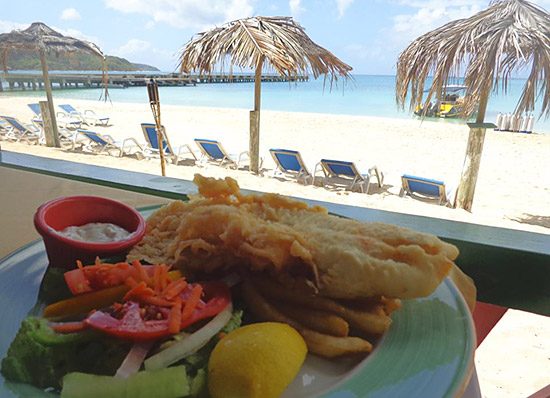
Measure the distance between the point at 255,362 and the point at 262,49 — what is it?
7446 millimetres

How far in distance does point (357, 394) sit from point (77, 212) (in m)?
0.77

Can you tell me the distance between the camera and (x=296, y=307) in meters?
0.72

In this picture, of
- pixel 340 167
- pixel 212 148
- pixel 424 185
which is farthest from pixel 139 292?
pixel 212 148

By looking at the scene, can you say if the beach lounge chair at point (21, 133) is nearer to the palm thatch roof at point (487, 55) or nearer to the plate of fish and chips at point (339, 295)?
the palm thatch roof at point (487, 55)

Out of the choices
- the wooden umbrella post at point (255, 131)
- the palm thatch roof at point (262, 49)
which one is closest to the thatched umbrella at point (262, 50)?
the palm thatch roof at point (262, 49)

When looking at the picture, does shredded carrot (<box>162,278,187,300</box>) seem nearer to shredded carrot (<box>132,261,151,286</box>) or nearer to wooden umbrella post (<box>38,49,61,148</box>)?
shredded carrot (<box>132,261,151,286</box>)

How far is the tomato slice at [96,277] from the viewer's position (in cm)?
67

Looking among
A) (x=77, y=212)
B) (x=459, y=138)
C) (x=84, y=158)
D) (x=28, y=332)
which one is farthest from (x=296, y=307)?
(x=459, y=138)

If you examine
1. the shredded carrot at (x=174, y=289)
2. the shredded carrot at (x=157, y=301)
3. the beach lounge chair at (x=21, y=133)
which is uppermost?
the shredded carrot at (x=174, y=289)

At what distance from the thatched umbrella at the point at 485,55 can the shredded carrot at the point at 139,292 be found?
20.7ft

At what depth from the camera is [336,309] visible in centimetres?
70

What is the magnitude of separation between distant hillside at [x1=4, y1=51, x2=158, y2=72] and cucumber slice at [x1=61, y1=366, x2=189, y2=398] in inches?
533

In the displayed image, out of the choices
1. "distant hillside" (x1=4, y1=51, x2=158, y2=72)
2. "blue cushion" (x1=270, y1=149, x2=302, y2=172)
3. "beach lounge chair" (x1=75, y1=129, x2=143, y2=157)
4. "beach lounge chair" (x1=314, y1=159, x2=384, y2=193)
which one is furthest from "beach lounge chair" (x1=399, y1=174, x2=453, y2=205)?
"distant hillside" (x1=4, y1=51, x2=158, y2=72)

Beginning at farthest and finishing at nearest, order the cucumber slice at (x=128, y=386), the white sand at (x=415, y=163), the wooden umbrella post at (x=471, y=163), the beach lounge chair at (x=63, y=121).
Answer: the beach lounge chair at (x=63, y=121)
the wooden umbrella post at (x=471, y=163)
the white sand at (x=415, y=163)
the cucumber slice at (x=128, y=386)
